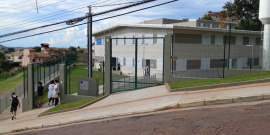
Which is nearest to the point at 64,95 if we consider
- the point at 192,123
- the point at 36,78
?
the point at 36,78

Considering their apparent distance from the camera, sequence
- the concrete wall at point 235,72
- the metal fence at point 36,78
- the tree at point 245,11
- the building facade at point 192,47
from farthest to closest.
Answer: the tree at point 245,11, the building facade at point 192,47, the metal fence at point 36,78, the concrete wall at point 235,72

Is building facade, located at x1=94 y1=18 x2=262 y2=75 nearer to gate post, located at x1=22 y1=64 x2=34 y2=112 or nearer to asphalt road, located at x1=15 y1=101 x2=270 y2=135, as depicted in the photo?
gate post, located at x1=22 y1=64 x2=34 y2=112

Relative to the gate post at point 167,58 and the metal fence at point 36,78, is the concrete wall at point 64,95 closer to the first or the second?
the metal fence at point 36,78

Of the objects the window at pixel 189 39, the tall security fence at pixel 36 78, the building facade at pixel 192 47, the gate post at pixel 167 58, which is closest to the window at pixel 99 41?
the building facade at pixel 192 47

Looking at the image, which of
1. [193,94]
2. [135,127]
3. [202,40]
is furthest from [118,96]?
[202,40]

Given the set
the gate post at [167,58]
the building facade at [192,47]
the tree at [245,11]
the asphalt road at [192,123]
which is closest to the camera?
the asphalt road at [192,123]

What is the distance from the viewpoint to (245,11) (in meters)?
41.5

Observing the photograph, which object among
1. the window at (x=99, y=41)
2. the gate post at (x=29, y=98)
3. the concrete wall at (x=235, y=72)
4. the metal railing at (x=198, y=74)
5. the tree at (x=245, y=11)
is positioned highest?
the tree at (x=245, y=11)

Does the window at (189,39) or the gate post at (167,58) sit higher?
the window at (189,39)

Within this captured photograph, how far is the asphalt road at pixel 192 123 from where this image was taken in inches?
257

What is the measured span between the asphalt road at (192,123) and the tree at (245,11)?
3598cm

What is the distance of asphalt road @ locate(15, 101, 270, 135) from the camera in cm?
653

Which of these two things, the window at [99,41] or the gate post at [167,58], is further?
the window at [99,41]

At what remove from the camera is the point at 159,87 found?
1395cm
